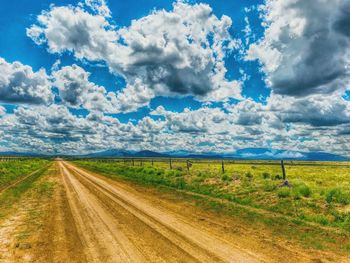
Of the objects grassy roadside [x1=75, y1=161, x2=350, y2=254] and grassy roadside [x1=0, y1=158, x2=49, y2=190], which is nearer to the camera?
grassy roadside [x1=75, y1=161, x2=350, y2=254]

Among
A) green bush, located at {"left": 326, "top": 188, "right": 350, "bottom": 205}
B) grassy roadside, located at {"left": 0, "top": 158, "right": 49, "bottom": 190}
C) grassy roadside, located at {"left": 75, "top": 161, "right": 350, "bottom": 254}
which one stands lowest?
grassy roadside, located at {"left": 75, "top": 161, "right": 350, "bottom": 254}

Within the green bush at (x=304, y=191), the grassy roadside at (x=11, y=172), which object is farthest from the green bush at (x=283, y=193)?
the grassy roadside at (x=11, y=172)

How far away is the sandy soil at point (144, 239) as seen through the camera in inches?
306

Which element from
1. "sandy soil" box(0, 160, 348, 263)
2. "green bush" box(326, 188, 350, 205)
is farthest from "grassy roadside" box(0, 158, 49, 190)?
"green bush" box(326, 188, 350, 205)

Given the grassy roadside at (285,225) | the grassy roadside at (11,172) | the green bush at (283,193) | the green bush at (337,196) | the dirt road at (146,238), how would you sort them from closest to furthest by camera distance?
1. the dirt road at (146,238)
2. the grassy roadside at (285,225)
3. the green bush at (337,196)
4. the green bush at (283,193)
5. the grassy roadside at (11,172)

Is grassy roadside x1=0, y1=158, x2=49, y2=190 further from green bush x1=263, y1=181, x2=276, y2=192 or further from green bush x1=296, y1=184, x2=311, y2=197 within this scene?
green bush x1=296, y1=184, x2=311, y2=197

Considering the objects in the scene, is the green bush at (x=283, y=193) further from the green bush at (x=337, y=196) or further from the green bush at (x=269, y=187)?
the green bush at (x=337, y=196)

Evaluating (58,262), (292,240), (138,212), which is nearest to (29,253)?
(58,262)

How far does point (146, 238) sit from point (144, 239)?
116mm

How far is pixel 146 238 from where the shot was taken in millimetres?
9406

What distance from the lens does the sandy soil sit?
7762mm

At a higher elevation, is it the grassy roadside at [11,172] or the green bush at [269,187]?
the grassy roadside at [11,172]

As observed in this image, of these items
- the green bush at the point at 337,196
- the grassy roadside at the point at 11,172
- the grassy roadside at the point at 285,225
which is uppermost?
the grassy roadside at the point at 11,172

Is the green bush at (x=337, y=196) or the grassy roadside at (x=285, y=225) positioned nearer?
the grassy roadside at (x=285, y=225)
